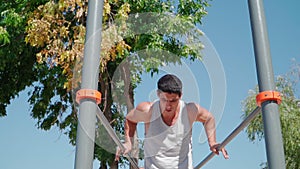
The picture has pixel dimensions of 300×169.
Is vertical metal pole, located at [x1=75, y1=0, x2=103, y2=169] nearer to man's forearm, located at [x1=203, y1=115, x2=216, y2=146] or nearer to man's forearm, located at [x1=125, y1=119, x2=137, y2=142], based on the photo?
man's forearm, located at [x1=125, y1=119, x2=137, y2=142]

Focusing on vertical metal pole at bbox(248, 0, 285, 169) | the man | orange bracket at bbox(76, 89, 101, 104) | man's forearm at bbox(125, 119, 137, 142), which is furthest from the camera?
man's forearm at bbox(125, 119, 137, 142)

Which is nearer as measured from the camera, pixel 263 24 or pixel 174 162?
pixel 263 24

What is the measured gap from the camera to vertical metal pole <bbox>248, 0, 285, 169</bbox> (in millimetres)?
2207

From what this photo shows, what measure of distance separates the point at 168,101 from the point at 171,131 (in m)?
0.22

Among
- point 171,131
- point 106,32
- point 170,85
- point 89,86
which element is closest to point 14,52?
point 106,32

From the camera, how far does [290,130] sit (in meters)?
11.5

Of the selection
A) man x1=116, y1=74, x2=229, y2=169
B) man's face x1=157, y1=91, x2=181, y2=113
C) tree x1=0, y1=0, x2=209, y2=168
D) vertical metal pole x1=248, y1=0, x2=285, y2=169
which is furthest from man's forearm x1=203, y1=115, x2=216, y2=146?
tree x1=0, y1=0, x2=209, y2=168

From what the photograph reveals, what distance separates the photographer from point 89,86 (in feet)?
7.77

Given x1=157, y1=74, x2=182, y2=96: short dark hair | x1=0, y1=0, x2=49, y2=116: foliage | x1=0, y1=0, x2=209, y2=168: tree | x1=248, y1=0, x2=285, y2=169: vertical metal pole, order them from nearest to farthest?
x1=248, y1=0, x2=285, y2=169: vertical metal pole < x1=157, y1=74, x2=182, y2=96: short dark hair < x1=0, y1=0, x2=209, y2=168: tree < x1=0, y1=0, x2=49, y2=116: foliage

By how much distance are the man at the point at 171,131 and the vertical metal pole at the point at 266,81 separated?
26.1 inches

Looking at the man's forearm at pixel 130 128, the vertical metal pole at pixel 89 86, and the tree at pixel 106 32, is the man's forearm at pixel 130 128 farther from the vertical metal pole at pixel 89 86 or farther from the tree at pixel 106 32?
the tree at pixel 106 32

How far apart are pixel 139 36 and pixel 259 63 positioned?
510 centimetres

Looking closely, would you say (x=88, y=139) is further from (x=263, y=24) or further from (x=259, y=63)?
(x=263, y=24)

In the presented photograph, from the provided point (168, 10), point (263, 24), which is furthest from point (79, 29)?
point (263, 24)
